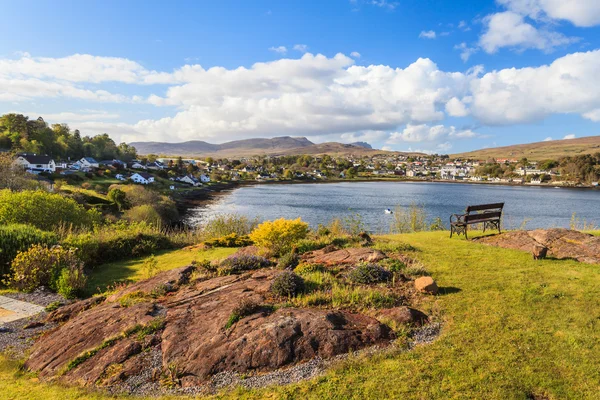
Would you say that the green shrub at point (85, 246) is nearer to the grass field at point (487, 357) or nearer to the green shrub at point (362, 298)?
the grass field at point (487, 357)

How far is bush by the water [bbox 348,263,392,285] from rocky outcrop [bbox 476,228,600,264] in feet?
17.4

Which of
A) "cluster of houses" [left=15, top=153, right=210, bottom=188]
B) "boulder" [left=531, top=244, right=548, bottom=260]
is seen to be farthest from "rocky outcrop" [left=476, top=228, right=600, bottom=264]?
"cluster of houses" [left=15, top=153, right=210, bottom=188]

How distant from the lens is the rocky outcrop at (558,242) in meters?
11.2

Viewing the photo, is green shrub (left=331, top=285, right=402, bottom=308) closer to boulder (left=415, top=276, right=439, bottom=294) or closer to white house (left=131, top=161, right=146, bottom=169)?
boulder (left=415, top=276, right=439, bottom=294)

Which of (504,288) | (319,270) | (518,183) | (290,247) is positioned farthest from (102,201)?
(518,183)

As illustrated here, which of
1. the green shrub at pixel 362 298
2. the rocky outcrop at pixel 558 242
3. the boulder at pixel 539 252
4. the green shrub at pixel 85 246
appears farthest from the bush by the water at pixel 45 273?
the rocky outcrop at pixel 558 242

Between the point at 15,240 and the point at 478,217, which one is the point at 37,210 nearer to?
the point at 15,240

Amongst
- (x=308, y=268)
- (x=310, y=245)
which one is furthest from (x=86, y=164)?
(x=308, y=268)

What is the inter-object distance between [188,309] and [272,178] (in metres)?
158

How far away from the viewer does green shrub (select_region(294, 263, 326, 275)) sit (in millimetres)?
9891

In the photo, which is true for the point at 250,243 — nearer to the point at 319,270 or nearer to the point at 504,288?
the point at 319,270

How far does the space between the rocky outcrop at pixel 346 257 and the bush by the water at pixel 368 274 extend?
1.23 meters

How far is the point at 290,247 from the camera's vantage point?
13578 millimetres

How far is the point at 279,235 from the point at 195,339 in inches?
278
